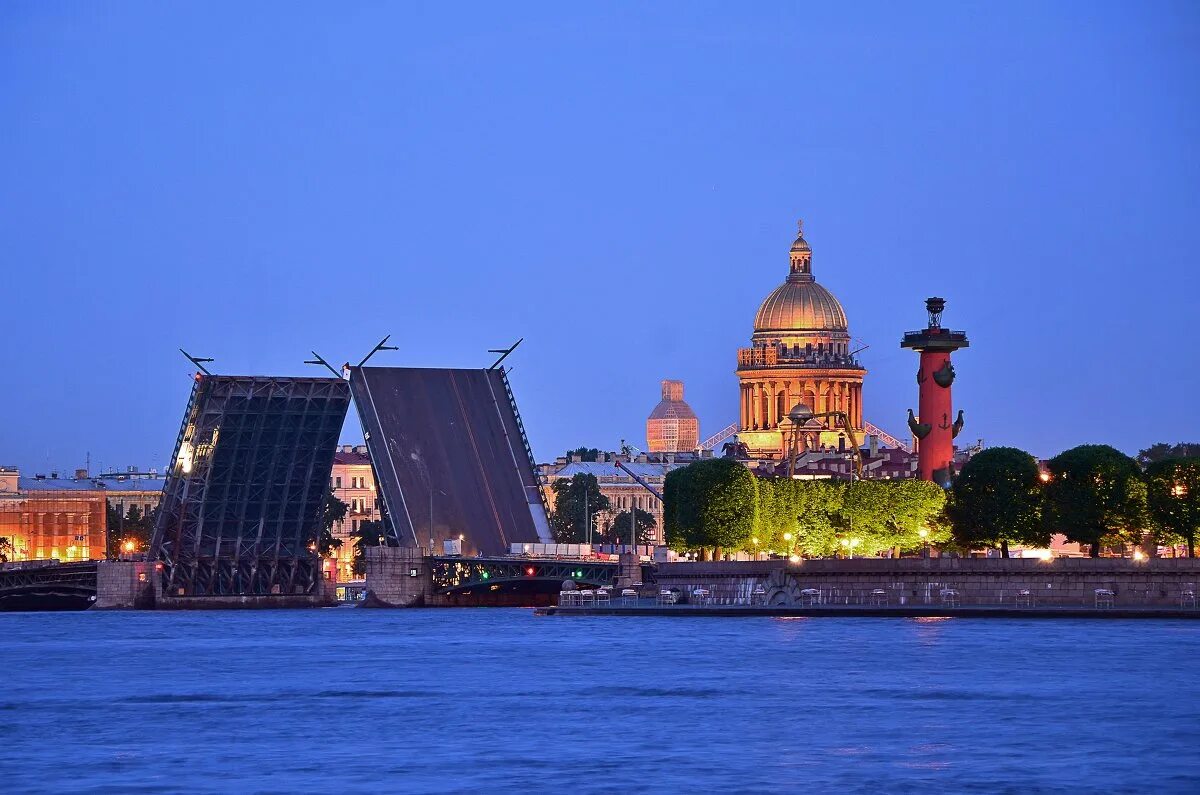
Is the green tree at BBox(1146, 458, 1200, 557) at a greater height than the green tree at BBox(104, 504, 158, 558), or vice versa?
the green tree at BBox(104, 504, 158, 558)

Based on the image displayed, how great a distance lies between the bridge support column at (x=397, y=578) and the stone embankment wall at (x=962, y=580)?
8.68 m

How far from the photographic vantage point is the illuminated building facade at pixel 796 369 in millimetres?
136625

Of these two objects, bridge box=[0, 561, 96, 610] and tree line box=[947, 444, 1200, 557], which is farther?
bridge box=[0, 561, 96, 610]

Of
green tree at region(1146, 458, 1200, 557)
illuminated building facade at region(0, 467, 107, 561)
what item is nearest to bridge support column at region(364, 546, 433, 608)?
green tree at region(1146, 458, 1200, 557)

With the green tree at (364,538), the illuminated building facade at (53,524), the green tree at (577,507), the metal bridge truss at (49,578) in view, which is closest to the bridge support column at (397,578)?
the metal bridge truss at (49,578)

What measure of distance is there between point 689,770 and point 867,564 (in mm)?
37259

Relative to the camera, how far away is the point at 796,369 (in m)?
137

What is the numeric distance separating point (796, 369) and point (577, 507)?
21.1 meters

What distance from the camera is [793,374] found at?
13725 cm

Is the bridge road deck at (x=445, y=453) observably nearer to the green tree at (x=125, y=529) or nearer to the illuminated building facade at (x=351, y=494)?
the green tree at (x=125, y=529)

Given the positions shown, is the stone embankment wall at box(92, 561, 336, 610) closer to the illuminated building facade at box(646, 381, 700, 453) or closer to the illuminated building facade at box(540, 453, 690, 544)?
the illuminated building facade at box(540, 453, 690, 544)

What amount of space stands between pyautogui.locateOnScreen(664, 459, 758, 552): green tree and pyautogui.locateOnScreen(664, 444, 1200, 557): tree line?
0.08ft

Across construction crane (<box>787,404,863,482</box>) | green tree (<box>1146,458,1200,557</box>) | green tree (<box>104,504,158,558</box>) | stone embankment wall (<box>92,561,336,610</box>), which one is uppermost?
construction crane (<box>787,404,863,482</box>)

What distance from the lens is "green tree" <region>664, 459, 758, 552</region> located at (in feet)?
263
